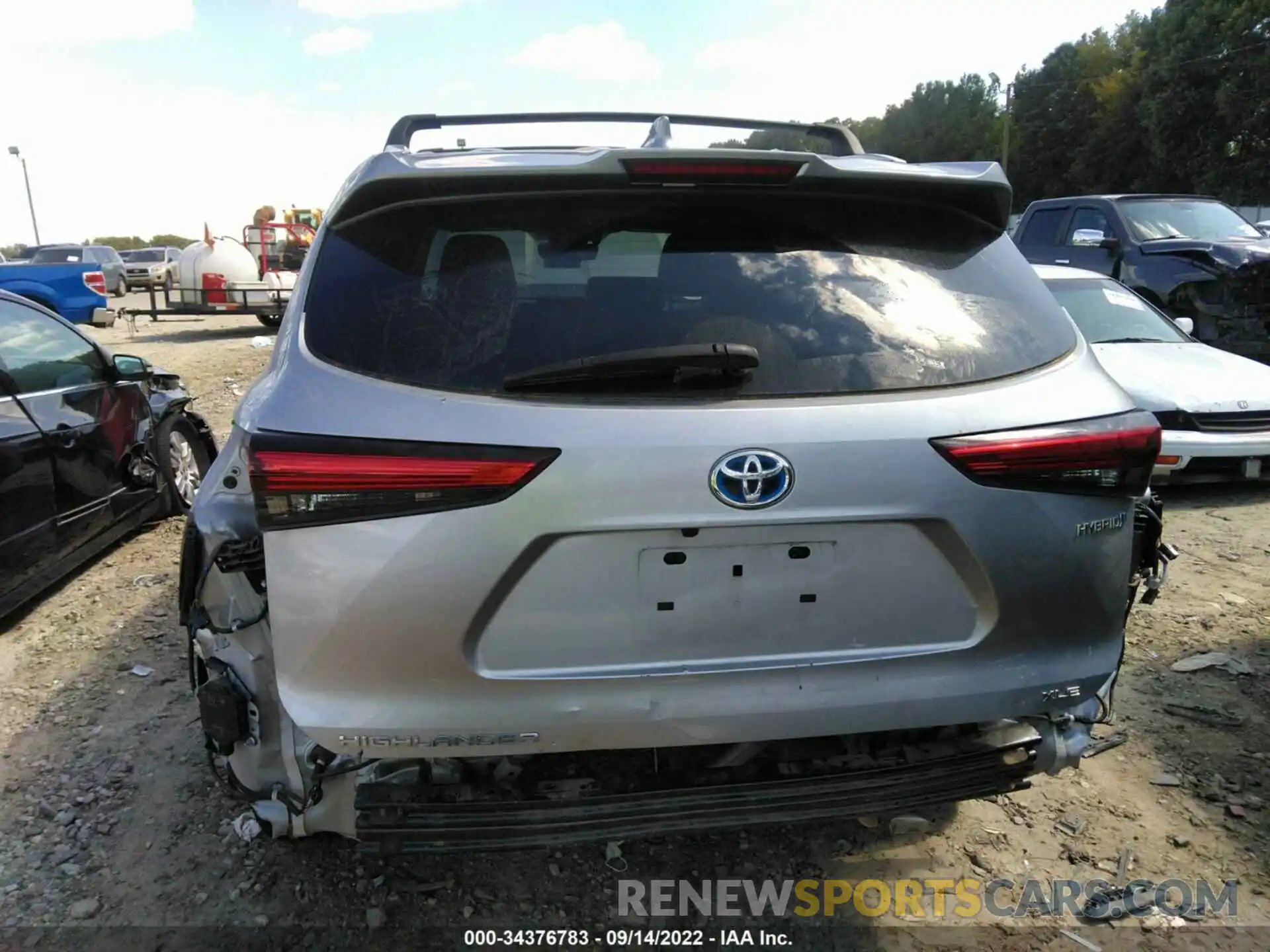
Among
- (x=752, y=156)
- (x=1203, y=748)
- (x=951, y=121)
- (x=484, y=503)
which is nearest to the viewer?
(x=484, y=503)

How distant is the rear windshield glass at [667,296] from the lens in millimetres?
1967

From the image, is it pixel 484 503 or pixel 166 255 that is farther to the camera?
pixel 166 255

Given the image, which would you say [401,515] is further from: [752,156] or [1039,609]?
[1039,609]

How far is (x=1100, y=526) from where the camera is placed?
2.10 meters

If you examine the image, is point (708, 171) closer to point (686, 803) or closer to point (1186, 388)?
point (686, 803)

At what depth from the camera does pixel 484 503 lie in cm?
184

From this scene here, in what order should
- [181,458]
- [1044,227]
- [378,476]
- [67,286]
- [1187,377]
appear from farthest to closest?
[67,286] < [1044,227] < [1187,377] < [181,458] < [378,476]

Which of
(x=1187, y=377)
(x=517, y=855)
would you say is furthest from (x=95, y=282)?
(x=517, y=855)

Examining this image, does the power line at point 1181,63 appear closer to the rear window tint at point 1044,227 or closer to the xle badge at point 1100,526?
the rear window tint at point 1044,227

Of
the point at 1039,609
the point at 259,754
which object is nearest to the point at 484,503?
the point at 259,754

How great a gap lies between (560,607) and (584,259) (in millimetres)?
780

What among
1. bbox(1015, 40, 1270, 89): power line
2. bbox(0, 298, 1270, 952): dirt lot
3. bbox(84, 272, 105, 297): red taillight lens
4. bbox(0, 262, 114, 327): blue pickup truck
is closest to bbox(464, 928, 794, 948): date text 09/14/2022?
bbox(0, 298, 1270, 952): dirt lot

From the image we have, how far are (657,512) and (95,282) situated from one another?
17.1 meters

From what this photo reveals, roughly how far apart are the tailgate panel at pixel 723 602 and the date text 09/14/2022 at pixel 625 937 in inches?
36.0
